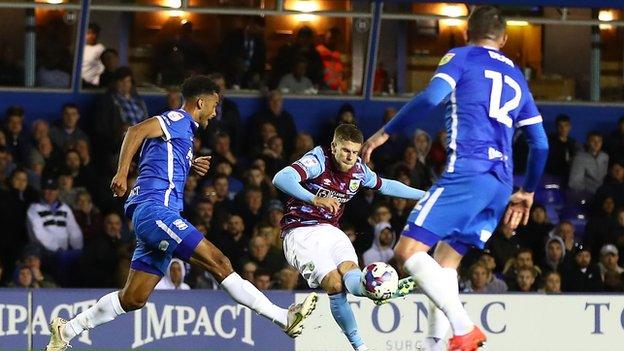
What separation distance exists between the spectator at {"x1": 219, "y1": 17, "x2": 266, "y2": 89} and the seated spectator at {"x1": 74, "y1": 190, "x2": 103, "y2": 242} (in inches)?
113

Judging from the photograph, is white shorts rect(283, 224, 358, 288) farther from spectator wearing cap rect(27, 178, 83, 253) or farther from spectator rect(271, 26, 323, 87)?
spectator rect(271, 26, 323, 87)

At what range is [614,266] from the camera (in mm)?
16688

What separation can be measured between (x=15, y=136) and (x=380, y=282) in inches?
297

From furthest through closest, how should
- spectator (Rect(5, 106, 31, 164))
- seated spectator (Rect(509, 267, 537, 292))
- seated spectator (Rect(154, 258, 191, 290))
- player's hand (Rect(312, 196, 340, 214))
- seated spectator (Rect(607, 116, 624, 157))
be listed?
seated spectator (Rect(607, 116, 624, 157)) → spectator (Rect(5, 106, 31, 164)) → seated spectator (Rect(509, 267, 537, 292)) → seated spectator (Rect(154, 258, 191, 290)) → player's hand (Rect(312, 196, 340, 214))

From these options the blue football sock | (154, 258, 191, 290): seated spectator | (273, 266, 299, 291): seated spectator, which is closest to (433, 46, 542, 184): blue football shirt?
the blue football sock

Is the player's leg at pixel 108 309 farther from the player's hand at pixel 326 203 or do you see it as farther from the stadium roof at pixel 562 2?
the stadium roof at pixel 562 2

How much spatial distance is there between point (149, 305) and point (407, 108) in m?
5.54

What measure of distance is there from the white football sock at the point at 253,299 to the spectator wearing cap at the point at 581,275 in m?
6.26

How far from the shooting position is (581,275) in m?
16.6

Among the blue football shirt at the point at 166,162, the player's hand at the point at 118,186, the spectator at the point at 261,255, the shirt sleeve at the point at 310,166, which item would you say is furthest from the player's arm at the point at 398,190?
the spectator at the point at 261,255

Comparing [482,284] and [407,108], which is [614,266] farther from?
[407,108]

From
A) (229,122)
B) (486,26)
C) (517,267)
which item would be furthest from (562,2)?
(486,26)

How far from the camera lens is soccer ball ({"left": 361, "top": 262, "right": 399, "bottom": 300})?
406 inches

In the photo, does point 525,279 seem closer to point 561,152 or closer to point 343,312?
point 561,152
